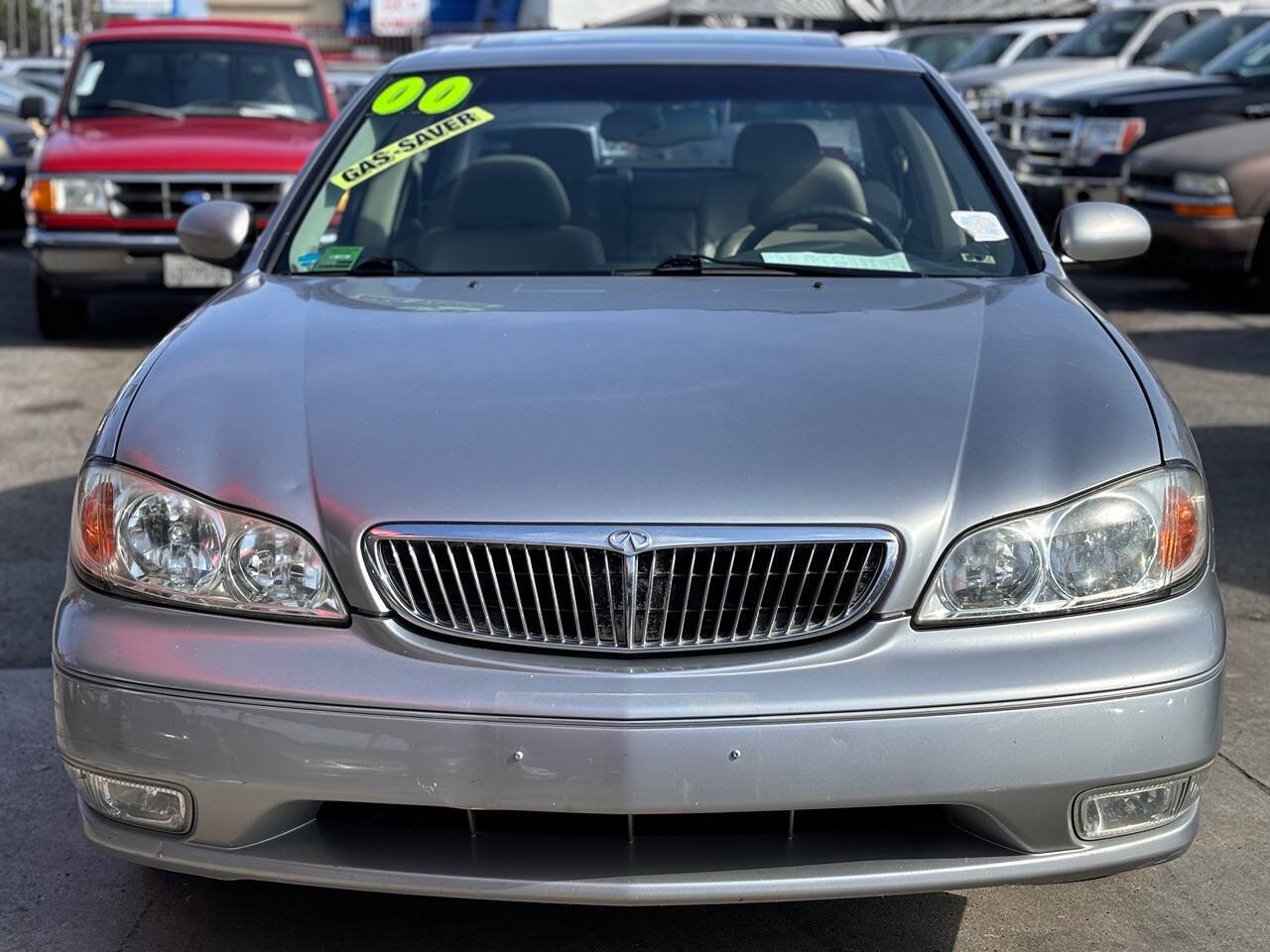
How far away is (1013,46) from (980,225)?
18.3m

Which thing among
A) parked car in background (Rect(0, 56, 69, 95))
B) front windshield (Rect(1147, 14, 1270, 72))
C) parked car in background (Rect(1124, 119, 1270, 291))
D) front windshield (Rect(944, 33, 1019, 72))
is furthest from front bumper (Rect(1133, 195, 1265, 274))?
parked car in background (Rect(0, 56, 69, 95))

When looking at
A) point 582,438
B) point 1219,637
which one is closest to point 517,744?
point 582,438

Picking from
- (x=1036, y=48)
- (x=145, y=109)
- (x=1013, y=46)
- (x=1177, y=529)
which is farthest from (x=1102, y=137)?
(x=1177, y=529)

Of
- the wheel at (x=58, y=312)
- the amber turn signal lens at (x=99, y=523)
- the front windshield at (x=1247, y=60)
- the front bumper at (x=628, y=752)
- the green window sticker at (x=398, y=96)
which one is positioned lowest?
the wheel at (x=58, y=312)

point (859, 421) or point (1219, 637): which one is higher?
point (859, 421)

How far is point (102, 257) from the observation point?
9570 mm

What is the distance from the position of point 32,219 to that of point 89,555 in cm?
744

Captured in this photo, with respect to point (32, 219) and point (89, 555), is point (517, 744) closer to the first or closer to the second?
point (89, 555)

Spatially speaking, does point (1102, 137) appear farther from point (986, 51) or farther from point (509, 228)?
point (509, 228)

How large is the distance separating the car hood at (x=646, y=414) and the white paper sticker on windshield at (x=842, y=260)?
35 centimetres

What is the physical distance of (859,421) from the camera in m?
2.81

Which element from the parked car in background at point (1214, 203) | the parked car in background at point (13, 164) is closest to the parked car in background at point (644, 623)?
the parked car in background at point (1214, 203)

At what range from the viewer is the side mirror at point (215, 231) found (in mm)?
4273

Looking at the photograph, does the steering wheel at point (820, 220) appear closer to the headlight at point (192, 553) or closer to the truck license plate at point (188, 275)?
the headlight at point (192, 553)
